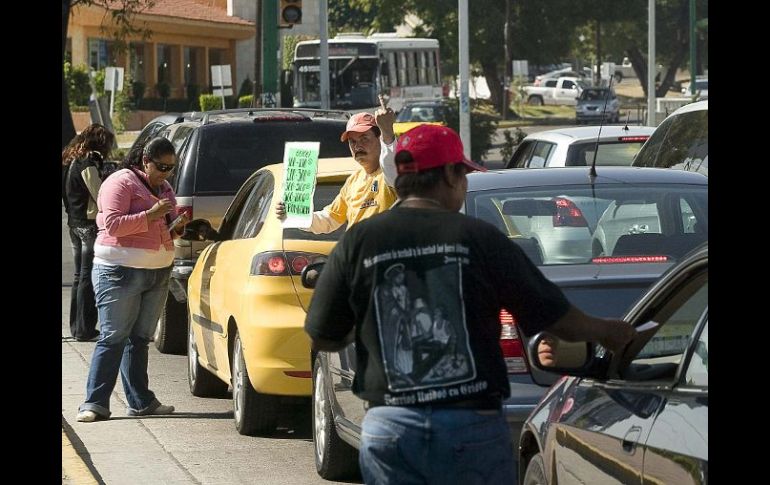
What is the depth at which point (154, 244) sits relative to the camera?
9633mm

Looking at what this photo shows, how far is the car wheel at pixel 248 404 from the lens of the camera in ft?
29.1

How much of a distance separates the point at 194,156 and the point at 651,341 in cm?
747

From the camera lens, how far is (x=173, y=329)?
1280cm

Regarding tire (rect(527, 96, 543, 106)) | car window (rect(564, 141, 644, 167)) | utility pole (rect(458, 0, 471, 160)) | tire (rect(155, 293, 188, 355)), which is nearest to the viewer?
tire (rect(155, 293, 188, 355))

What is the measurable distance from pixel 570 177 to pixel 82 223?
6.36 meters

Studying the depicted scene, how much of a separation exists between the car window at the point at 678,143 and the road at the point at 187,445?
4.43 m

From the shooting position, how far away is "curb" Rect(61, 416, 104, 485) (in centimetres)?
770

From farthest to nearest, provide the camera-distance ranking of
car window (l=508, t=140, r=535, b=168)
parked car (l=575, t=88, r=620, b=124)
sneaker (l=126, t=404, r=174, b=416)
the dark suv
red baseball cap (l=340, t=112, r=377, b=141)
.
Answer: parked car (l=575, t=88, r=620, b=124) < car window (l=508, t=140, r=535, b=168) < the dark suv < sneaker (l=126, t=404, r=174, b=416) < red baseball cap (l=340, t=112, r=377, b=141)

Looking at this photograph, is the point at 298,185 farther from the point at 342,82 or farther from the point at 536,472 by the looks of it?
the point at 342,82

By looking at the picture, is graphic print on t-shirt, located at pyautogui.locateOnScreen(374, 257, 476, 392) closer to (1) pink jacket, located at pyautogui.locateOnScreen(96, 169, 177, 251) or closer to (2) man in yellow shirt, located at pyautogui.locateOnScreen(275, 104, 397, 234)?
(2) man in yellow shirt, located at pyautogui.locateOnScreen(275, 104, 397, 234)

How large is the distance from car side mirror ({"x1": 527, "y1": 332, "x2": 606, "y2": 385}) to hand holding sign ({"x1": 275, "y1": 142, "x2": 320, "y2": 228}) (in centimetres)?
383

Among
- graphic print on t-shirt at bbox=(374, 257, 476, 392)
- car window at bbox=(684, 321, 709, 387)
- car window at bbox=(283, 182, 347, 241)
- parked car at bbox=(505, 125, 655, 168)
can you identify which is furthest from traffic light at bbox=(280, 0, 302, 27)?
car window at bbox=(684, 321, 709, 387)
